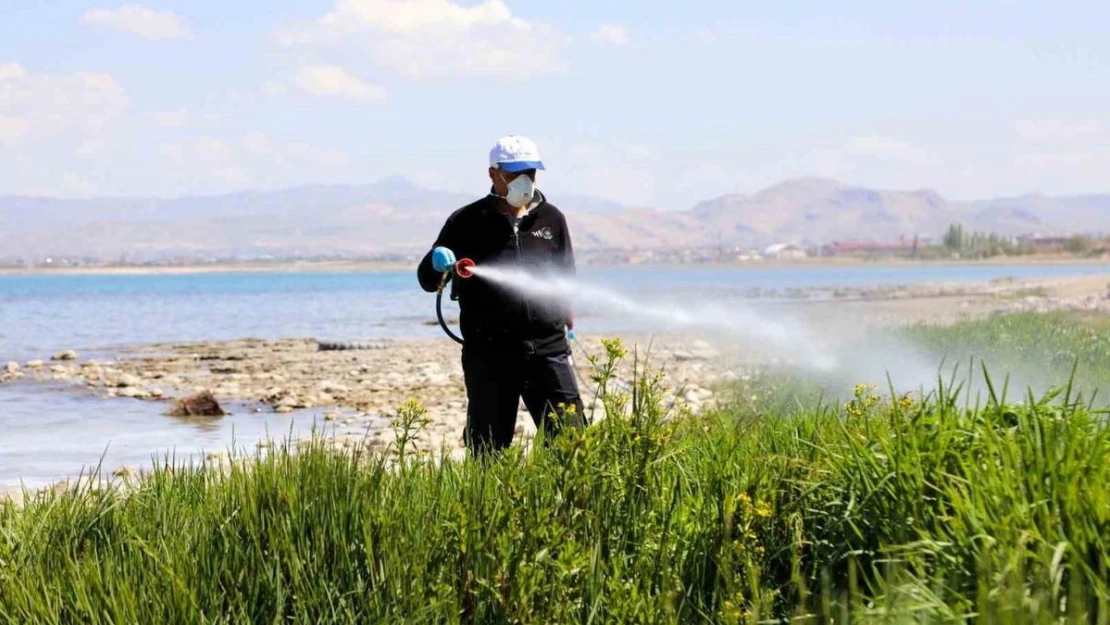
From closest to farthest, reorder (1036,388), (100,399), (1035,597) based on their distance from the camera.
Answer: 1. (1035,597)
2. (1036,388)
3. (100,399)

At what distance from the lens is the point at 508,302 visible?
752cm

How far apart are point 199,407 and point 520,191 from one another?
12158 mm

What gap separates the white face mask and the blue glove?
0.47 meters

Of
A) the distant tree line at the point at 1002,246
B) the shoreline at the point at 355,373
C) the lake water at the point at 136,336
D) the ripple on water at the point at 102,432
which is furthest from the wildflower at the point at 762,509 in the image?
the distant tree line at the point at 1002,246

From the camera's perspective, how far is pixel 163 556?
495 cm

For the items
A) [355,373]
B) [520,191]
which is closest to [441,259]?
[520,191]

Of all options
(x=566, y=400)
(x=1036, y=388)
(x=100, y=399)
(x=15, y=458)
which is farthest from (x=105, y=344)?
(x=566, y=400)

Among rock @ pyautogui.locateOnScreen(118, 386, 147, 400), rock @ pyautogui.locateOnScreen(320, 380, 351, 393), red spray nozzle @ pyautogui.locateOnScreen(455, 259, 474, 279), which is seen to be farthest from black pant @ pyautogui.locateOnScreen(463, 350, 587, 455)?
rock @ pyautogui.locateOnScreen(118, 386, 147, 400)

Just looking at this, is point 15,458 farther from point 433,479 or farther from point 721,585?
point 721,585

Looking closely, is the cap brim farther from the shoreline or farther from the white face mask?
the shoreline

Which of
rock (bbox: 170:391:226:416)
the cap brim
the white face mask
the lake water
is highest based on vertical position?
the cap brim

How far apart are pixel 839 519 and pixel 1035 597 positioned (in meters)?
1.13

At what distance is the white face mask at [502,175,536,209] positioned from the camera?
749 cm

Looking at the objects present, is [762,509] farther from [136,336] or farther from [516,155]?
[136,336]
